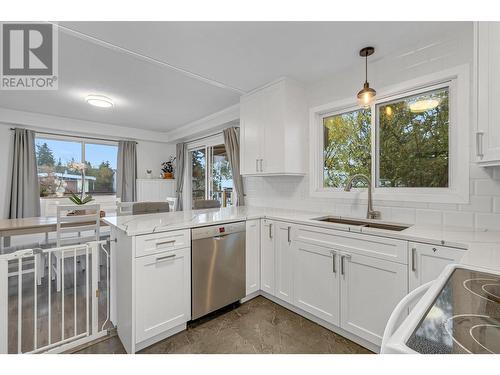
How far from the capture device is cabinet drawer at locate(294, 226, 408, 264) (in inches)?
59.3

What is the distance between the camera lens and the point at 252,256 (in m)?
2.35

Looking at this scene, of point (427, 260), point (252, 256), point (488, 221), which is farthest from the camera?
point (252, 256)

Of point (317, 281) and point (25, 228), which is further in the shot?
point (25, 228)

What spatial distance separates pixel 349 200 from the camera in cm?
238

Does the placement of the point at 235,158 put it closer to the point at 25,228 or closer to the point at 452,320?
the point at 25,228

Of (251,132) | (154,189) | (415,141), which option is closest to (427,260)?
(415,141)

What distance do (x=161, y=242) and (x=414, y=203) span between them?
2.10m

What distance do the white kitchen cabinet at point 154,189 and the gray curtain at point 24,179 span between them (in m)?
1.76

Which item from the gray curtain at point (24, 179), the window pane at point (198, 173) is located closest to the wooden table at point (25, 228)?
the gray curtain at point (24, 179)

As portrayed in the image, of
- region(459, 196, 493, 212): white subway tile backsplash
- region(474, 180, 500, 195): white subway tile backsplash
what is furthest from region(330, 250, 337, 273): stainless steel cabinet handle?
region(474, 180, 500, 195): white subway tile backsplash

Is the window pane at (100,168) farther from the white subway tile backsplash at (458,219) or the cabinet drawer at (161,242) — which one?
the white subway tile backsplash at (458,219)

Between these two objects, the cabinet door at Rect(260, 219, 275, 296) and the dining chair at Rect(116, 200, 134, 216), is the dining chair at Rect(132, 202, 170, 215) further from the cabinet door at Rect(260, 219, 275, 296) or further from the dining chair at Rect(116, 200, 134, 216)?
the cabinet door at Rect(260, 219, 275, 296)

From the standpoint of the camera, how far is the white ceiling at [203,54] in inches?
69.3
